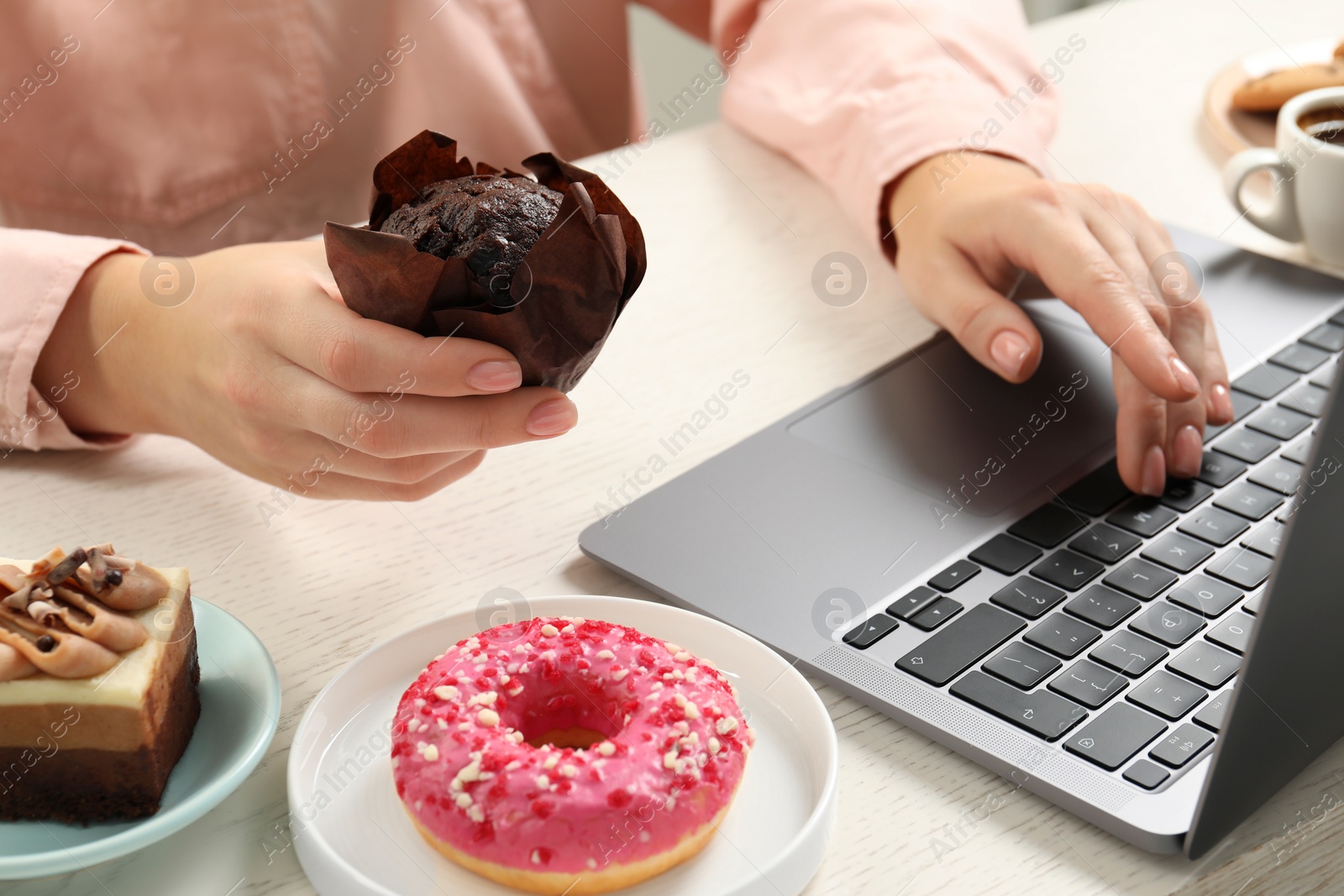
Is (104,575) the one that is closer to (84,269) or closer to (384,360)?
(384,360)

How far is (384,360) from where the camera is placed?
23.3 inches

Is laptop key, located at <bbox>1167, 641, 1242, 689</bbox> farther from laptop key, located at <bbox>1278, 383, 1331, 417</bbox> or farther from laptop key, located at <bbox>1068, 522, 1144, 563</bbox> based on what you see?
laptop key, located at <bbox>1278, 383, 1331, 417</bbox>

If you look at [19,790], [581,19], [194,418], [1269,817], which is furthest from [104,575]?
[581,19]

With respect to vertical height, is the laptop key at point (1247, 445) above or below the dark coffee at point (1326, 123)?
below

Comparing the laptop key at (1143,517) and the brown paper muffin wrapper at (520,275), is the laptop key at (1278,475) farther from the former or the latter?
the brown paper muffin wrapper at (520,275)

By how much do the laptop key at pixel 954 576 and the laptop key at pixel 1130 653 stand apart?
0.09m

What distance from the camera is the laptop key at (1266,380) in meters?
0.83

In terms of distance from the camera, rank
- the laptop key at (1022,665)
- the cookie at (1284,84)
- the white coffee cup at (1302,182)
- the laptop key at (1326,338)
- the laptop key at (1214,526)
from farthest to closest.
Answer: the cookie at (1284,84), the white coffee cup at (1302,182), the laptop key at (1326,338), the laptop key at (1214,526), the laptop key at (1022,665)

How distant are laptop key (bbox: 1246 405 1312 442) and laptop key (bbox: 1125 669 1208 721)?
0.31 metres

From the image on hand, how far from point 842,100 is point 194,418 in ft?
2.33

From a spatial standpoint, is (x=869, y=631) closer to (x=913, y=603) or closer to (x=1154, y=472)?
(x=913, y=603)

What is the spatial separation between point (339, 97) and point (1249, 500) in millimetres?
983

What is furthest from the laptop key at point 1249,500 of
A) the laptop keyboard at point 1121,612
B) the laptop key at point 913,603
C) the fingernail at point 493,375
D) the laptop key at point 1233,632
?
the fingernail at point 493,375

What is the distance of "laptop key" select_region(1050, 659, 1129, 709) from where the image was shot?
545 millimetres
